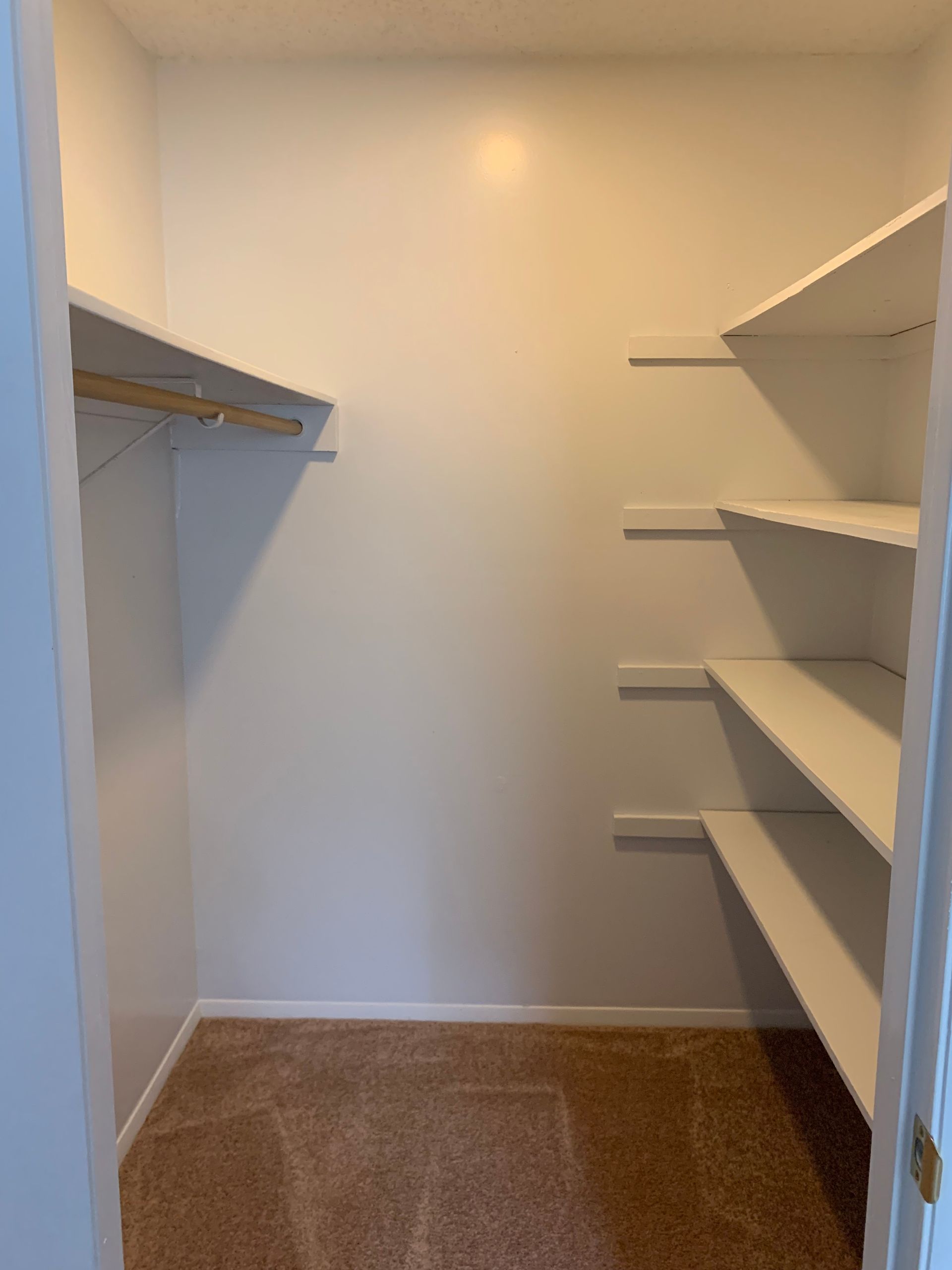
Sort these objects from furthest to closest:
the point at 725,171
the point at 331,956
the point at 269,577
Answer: the point at 331,956 < the point at 269,577 < the point at 725,171

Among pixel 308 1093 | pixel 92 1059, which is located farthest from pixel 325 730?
pixel 92 1059

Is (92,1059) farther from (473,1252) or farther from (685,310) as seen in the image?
(685,310)

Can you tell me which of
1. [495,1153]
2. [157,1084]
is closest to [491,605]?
[495,1153]

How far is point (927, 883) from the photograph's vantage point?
663mm

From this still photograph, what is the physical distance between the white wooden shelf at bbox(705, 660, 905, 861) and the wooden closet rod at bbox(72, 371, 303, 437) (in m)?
1.12

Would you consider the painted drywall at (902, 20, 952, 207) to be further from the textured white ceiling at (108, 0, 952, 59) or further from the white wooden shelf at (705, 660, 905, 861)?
the white wooden shelf at (705, 660, 905, 861)

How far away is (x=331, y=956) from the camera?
90.6 inches

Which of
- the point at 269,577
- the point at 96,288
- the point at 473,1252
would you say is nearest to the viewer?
the point at 473,1252

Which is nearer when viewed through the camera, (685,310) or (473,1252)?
(473,1252)

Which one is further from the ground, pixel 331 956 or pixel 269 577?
pixel 269 577

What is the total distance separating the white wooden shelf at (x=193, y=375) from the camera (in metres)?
0.97

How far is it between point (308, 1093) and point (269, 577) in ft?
4.03

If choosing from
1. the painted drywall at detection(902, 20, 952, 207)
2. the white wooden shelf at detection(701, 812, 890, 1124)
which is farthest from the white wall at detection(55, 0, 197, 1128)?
the painted drywall at detection(902, 20, 952, 207)

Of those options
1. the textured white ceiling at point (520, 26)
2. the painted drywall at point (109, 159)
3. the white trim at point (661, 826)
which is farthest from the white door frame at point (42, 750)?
the white trim at point (661, 826)
